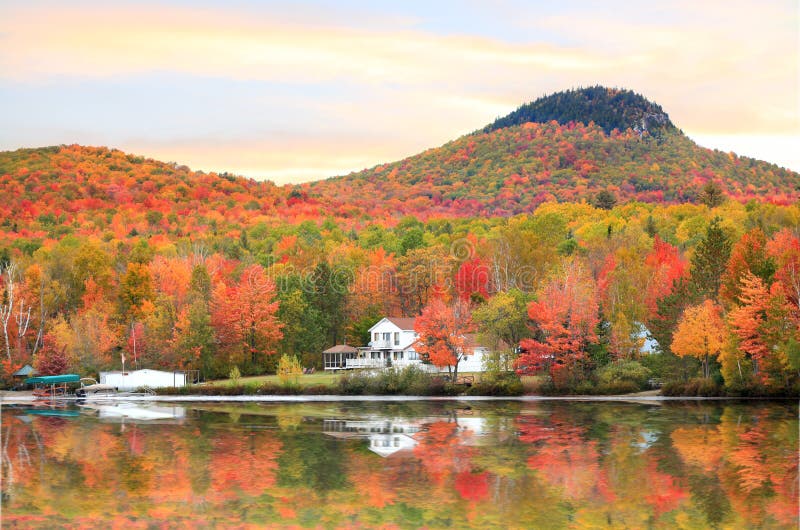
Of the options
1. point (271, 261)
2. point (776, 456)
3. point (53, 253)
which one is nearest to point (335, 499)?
point (776, 456)

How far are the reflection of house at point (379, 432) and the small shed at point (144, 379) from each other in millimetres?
29595

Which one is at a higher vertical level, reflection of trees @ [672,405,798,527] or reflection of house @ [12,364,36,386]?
reflection of house @ [12,364,36,386]

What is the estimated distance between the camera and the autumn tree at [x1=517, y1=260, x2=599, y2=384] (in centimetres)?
6912

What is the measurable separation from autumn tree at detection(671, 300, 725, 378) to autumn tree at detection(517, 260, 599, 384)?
21.8 feet

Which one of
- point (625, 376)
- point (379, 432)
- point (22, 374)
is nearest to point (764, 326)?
point (625, 376)

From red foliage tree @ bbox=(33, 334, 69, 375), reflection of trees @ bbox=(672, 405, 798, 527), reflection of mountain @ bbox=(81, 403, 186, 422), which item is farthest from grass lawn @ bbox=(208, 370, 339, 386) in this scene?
reflection of trees @ bbox=(672, 405, 798, 527)

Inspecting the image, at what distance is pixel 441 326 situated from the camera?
76438 mm

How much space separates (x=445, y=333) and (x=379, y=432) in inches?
1002

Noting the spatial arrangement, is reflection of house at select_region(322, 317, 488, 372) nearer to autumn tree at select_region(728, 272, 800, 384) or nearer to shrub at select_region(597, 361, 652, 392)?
shrub at select_region(597, 361, 652, 392)

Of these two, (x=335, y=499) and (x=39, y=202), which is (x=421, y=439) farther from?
(x=39, y=202)

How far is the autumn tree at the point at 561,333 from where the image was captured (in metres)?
69.1

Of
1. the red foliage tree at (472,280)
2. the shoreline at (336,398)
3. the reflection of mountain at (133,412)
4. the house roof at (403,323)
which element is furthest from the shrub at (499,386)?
the red foliage tree at (472,280)

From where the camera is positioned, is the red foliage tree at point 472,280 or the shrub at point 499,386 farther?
the red foliage tree at point 472,280

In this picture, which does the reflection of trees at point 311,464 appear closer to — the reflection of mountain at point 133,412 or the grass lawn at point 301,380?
the reflection of mountain at point 133,412
